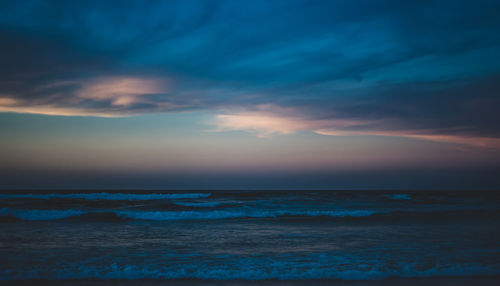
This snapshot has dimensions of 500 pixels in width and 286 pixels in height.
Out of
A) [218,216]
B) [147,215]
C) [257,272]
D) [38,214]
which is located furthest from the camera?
[218,216]

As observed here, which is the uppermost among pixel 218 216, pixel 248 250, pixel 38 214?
pixel 248 250

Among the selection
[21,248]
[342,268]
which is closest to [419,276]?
[342,268]

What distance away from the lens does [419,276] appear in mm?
6938

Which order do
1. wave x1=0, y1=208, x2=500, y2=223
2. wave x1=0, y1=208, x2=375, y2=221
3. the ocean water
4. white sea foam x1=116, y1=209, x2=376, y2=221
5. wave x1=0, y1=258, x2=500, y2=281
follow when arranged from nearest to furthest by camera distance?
1. wave x1=0, y1=258, x2=500, y2=281
2. the ocean water
3. wave x1=0, y1=208, x2=500, y2=223
4. wave x1=0, y1=208, x2=375, y2=221
5. white sea foam x1=116, y1=209, x2=376, y2=221

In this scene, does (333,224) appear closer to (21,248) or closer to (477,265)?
(477,265)

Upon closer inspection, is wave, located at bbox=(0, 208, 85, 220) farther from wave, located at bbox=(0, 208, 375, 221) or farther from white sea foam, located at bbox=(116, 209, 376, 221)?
white sea foam, located at bbox=(116, 209, 376, 221)

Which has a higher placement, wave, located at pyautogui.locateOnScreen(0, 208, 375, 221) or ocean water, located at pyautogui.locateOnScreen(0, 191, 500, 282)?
ocean water, located at pyautogui.locateOnScreen(0, 191, 500, 282)

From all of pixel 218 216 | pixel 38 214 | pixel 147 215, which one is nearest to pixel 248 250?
pixel 218 216

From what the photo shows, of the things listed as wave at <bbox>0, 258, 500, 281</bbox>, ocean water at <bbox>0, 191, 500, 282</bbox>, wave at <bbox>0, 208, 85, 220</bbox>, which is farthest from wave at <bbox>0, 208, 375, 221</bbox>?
wave at <bbox>0, 258, 500, 281</bbox>

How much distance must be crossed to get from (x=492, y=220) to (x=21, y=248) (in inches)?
804

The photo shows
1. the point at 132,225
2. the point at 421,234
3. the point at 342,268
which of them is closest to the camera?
the point at 342,268

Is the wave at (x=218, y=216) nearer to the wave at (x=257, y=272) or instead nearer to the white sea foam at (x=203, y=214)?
the white sea foam at (x=203, y=214)

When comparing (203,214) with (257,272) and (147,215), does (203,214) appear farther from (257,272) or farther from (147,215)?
(257,272)

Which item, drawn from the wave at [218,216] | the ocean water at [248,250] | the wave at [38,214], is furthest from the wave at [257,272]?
the wave at [38,214]
